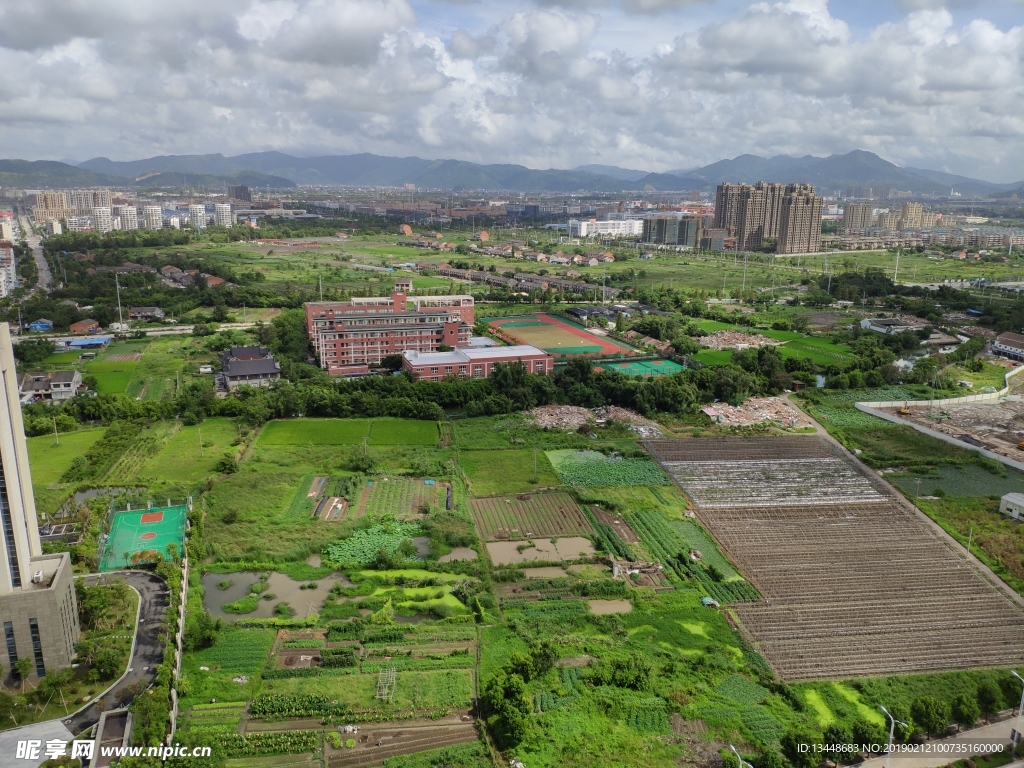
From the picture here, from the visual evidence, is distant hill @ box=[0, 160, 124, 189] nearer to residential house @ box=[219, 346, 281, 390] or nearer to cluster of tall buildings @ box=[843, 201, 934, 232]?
residential house @ box=[219, 346, 281, 390]

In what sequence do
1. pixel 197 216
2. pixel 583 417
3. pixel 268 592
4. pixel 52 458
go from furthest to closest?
pixel 197 216 → pixel 583 417 → pixel 52 458 → pixel 268 592

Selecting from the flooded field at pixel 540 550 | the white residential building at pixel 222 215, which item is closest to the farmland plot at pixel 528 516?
the flooded field at pixel 540 550

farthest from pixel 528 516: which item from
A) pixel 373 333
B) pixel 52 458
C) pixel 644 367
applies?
pixel 644 367

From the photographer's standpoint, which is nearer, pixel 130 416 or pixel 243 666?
pixel 243 666

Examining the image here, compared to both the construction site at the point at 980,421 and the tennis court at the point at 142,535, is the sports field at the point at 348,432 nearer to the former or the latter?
the tennis court at the point at 142,535

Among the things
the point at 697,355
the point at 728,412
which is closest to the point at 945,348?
the point at 697,355

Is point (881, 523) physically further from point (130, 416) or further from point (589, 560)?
point (130, 416)

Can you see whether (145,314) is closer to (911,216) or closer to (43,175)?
(911,216)
